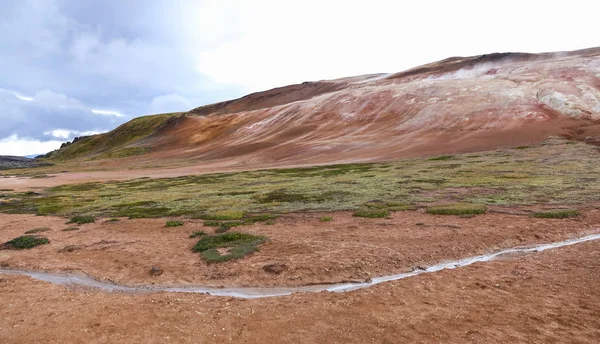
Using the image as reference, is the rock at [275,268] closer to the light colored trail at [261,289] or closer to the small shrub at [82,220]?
the light colored trail at [261,289]

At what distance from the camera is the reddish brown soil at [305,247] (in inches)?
770

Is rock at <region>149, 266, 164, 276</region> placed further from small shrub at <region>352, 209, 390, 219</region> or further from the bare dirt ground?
small shrub at <region>352, 209, 390, 219</region>

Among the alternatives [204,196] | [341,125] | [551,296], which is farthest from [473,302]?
[341,125]

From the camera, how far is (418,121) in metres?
116

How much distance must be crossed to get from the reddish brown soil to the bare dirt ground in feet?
8.21

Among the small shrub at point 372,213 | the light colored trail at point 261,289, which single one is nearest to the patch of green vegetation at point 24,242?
the light colored trail at point 261,289

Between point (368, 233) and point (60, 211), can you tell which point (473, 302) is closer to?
point (368, 233)

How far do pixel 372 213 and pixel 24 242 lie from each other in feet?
78.1

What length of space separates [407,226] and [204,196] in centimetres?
2743

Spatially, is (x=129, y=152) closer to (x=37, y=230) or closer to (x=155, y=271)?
(x=37, y=230)

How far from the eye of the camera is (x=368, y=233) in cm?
2505

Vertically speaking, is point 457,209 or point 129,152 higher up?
point 129,152

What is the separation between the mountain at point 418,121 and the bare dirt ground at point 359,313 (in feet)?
238

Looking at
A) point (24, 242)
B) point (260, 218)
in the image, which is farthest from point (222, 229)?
point (24, 242)
